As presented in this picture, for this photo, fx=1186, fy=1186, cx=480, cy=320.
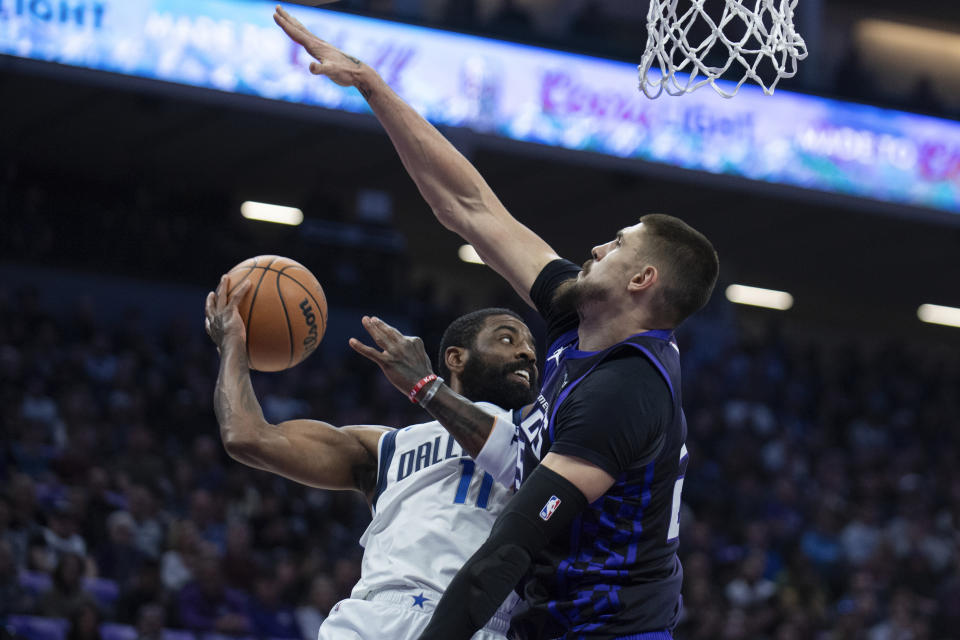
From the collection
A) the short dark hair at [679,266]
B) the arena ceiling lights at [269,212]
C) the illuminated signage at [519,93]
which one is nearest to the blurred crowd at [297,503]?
the illuminated signage at [519,93]

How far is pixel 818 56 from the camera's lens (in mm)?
15414

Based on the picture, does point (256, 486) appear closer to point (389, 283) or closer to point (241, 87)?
point (241, 87)

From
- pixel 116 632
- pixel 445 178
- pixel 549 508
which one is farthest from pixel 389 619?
pixel 116 632

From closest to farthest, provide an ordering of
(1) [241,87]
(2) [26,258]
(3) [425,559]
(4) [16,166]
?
(3) [425,559]
(1) [241,87]
(2) [26,258]
(4) [16,166]

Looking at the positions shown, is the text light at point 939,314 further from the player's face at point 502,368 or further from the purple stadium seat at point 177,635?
the player's face at point 502,368

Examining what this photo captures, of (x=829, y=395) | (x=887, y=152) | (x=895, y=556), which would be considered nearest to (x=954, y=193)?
(x=887, y=152)

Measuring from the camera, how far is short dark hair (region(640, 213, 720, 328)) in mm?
2957

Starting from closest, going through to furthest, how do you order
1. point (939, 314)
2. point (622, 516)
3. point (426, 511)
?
1. point (622, 516)
2. point (426, 511)
3. point (939, 314)

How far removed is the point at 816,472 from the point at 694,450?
1.63 meters

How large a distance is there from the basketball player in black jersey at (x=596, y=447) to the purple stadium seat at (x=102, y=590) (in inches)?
213

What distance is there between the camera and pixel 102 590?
7.95m

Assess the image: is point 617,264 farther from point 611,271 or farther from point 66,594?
point 66,594

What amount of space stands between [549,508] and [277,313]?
137 cm

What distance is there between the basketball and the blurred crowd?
4.41m
